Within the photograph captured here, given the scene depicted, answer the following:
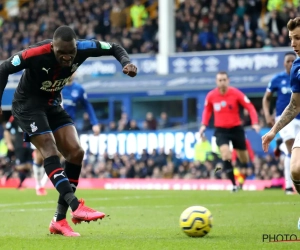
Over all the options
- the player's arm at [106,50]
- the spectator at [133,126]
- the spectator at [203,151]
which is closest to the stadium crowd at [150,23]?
the spectator at [133,126]

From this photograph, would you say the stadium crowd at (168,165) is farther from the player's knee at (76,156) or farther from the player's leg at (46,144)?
the player's leg at (46,144)

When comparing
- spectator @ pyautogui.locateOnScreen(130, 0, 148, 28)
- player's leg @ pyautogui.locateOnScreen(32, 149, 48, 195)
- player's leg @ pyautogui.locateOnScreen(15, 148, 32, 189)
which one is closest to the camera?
player's leg @ pyautogui.locateOnScreen(32, 149, 48, 195)

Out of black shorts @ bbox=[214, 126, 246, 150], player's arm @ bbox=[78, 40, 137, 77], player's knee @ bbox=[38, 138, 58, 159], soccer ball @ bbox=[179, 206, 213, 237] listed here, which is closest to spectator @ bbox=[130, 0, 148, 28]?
black shorts @ bbox=[214, 126, 246, 150]

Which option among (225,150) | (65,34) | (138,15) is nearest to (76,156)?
(65,34)

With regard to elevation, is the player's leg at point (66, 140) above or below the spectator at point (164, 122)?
above

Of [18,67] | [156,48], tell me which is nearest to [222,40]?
[156,48]

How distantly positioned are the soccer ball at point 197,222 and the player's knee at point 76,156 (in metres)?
1.46

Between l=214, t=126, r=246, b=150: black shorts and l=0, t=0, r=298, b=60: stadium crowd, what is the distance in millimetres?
8754

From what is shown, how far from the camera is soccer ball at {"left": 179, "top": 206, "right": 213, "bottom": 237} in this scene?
25.8ft

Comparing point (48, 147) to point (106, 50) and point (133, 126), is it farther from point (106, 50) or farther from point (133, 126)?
point (133, 126)

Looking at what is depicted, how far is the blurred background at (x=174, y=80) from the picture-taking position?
22.9m

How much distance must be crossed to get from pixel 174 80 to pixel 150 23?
4846mm

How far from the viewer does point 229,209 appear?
11.9 m

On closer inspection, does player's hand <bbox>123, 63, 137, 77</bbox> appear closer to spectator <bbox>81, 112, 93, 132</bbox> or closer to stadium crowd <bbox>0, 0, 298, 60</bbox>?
spectator <bbox>81, 112, 93, 132</bbox>
